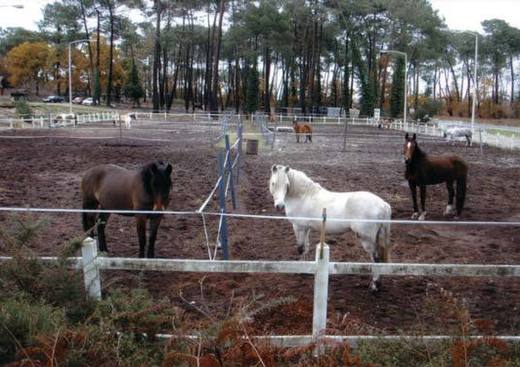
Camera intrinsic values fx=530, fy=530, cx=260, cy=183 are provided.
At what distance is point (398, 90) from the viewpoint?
5641 centimetres

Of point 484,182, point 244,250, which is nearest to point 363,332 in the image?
point 244,250

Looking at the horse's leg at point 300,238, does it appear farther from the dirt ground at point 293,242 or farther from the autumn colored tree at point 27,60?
the autumn colored tree at point 27,60

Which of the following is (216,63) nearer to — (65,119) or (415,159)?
(65,119)

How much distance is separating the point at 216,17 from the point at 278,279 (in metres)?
53.9

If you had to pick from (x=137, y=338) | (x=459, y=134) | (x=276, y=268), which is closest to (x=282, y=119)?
(x=459, y=134)

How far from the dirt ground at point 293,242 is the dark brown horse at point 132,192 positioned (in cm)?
52

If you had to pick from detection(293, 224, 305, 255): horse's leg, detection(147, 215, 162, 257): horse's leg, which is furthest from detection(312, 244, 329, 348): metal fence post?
detection(147, 215, 162, 257): horse's leg

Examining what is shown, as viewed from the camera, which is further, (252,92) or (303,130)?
(252,92)

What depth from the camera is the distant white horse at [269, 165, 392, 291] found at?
5.73 metres

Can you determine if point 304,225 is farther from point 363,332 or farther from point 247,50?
point 247,50

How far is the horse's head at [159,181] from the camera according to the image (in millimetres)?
5918

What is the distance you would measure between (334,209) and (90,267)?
292 cm

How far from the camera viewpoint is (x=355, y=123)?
50.9 metres

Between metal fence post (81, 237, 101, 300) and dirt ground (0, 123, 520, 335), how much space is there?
13cm
